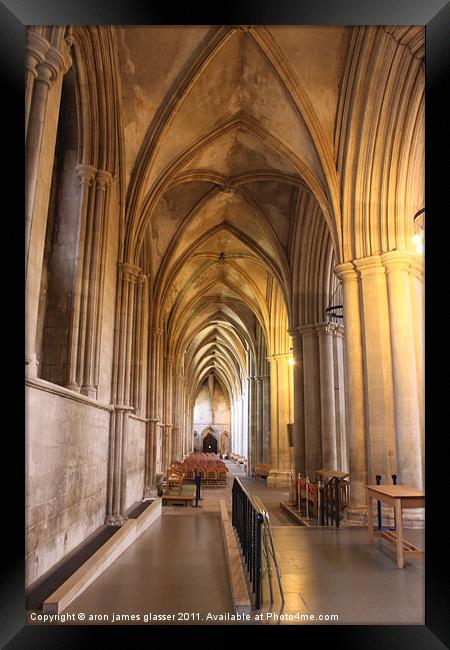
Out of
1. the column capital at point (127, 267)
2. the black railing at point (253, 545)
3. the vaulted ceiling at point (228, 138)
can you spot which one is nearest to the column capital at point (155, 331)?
the vaulted ceiling at point (228, 138)

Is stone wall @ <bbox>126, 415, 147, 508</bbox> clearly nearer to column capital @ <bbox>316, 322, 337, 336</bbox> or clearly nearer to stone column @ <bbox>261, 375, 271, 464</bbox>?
column capital @ <bbox>316, 322, 337, 336</bbox>

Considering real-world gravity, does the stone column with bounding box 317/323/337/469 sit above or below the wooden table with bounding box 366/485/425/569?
above

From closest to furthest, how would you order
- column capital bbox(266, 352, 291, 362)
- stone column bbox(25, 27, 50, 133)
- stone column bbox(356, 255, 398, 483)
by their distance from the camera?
stone column bbox(25, 27, 50, 133) → stone column bbox(356, 255, 398, 483) → column capital bbox(266, 352, 291, 362)

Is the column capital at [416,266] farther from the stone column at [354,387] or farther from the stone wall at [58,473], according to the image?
the stone wall at [58,473]

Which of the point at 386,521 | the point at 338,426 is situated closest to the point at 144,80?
the point at 386,521

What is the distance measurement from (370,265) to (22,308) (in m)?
8.10

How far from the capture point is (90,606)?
13.8 ft

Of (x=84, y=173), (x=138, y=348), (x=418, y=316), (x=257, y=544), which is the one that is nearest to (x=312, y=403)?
(x=138, y=348)

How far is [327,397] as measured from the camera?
1474cm

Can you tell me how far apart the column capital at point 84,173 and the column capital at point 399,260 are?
5836 millimetres

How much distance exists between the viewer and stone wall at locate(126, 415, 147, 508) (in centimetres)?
1119

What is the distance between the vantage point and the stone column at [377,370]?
362 inches

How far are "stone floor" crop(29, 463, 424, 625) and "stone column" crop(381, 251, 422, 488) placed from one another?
4.93 ft

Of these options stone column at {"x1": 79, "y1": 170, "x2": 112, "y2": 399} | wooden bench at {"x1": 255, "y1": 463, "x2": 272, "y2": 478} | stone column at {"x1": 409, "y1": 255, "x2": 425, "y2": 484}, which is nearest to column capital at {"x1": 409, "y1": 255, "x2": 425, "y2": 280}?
stone column at {"x1": 409, "y1": 255, "x2": 425, "y2": 484}
